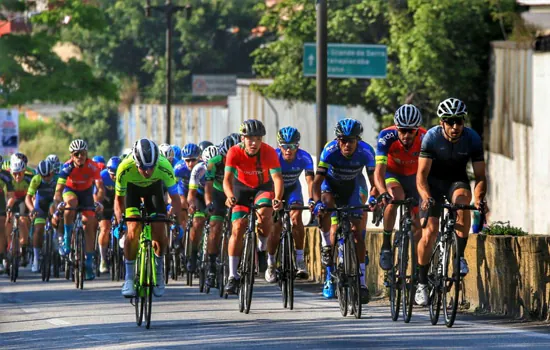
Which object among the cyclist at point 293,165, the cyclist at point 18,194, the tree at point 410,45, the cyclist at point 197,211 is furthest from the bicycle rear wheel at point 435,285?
the tree at point 410,45

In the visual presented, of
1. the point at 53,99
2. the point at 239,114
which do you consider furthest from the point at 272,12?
the point at 239,114

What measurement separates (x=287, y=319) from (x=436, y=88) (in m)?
26.4

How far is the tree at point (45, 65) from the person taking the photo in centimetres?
5184

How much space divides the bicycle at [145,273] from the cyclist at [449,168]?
2.44 m

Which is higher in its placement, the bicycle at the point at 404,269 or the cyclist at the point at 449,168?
the cyclist at the point at 449,168

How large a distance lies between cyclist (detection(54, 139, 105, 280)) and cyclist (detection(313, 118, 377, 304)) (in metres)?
5.56

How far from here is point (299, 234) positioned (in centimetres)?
1709

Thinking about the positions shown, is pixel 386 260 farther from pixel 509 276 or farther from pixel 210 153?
pixel 210 153

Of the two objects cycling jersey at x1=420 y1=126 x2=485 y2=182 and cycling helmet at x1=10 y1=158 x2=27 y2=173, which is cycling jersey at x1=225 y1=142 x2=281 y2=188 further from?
cycling helmet at x1=10 y1=158 x2=27 y2=173

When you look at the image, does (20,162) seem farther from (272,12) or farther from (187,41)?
(187,41)

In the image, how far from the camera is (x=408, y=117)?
14617mm

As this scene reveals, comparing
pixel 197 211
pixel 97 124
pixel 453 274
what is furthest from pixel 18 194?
pixel 97 124

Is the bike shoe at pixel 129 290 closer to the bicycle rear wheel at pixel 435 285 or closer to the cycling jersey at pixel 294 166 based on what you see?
the bicycle rear wheel at pixel 435 285

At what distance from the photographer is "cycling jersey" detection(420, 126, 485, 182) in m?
13.9
